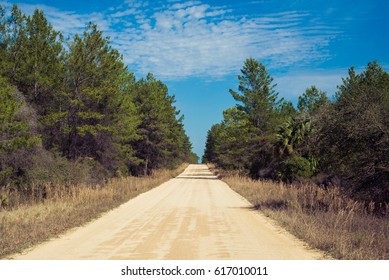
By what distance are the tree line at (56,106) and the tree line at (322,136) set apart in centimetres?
1373

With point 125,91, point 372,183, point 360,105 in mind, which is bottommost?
point 372,183

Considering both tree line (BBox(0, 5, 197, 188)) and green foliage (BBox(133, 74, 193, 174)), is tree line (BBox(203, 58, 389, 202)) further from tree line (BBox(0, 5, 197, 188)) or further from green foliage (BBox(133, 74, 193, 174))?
tree line (BBox(0, 5, 197, 188))

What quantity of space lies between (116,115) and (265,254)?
24.7m

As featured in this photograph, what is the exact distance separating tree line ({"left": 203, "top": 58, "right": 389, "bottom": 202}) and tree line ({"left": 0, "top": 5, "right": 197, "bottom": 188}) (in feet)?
45.1

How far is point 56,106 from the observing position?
28.8m

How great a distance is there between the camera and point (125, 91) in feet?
130

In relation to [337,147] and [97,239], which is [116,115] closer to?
[337,147]

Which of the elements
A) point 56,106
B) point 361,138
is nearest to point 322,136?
point 361,138

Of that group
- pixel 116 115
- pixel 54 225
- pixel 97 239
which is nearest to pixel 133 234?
pixel 97 239

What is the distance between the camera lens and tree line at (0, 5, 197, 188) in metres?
21.1

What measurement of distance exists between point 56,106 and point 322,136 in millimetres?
20070

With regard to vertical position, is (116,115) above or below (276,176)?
above

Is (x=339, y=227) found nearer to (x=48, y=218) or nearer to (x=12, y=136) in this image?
(x=48, y=218)

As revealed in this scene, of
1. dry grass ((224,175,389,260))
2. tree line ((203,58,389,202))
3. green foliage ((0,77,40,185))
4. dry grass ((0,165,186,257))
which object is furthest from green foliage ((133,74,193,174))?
dry grass ((224,175,389,260))
